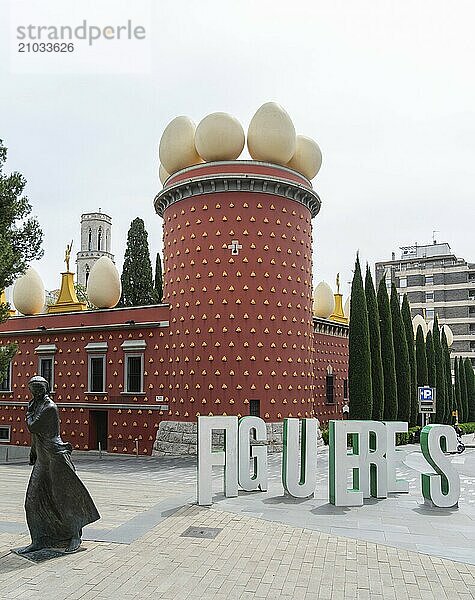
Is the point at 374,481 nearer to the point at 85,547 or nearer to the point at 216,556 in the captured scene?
the point at 216,556

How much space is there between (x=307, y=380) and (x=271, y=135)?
11214 mm

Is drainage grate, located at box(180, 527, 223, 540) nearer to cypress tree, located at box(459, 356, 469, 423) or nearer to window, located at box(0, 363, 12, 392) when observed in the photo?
window, located at box(0, 363, 12, 392)

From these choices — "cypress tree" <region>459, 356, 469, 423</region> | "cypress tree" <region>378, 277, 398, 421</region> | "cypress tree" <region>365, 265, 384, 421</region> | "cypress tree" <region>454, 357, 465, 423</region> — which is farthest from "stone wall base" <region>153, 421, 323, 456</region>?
"cypress tree" <region>459, 356, 469, 423</region>

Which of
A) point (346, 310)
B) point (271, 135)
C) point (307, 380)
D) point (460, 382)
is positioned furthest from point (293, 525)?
point (460, 382)

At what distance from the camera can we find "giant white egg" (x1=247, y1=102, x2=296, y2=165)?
95.1 ft

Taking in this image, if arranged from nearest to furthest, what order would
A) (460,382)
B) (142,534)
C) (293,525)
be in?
(142,534)
(293,525)
(460,382)

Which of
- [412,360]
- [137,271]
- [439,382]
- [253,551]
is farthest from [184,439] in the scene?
[439,382]

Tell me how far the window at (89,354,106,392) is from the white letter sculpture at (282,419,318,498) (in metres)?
18.3

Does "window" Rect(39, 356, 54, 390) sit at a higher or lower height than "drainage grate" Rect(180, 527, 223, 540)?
higher

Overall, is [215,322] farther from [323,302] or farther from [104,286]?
[323,302]

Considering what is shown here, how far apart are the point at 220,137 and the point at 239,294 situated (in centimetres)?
694

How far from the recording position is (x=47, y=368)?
35.6m

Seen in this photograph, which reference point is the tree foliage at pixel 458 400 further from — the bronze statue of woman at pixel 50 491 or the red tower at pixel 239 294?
the bronze statue of woman at pixel 50 491

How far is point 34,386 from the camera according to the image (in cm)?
1121
